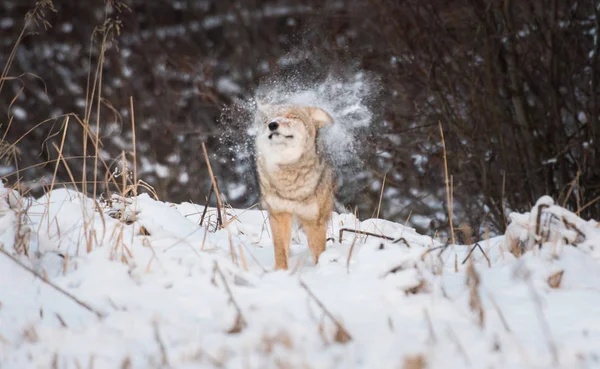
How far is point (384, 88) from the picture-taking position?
6.36 meters

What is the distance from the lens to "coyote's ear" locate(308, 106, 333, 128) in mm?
4266

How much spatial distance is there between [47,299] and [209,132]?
621 cm

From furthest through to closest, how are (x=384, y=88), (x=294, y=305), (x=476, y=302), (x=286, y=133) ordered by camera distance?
(x=384, y=88), (x=286, y=133), (x=294, y=305), (x=476, y=302)

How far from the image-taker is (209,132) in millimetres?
8602

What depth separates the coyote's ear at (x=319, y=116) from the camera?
168 inches

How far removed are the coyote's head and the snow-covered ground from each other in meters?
0.85

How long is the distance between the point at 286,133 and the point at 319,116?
0.43 metres

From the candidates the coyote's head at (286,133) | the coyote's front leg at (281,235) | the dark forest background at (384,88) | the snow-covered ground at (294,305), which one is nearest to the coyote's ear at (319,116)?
the coyote's head at (286,133)

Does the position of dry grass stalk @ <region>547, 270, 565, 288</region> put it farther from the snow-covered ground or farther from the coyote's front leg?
the coyote's front leg

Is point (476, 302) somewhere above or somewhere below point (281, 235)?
below

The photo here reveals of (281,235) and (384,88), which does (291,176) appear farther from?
(384,88)

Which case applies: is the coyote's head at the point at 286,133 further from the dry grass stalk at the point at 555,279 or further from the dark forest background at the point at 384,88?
the dry grass stalk at the point at 555,279

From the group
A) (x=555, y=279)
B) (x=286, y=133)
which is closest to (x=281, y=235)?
(x=286, y=133)

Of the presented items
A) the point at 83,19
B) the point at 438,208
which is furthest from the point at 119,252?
the point at 83,19
